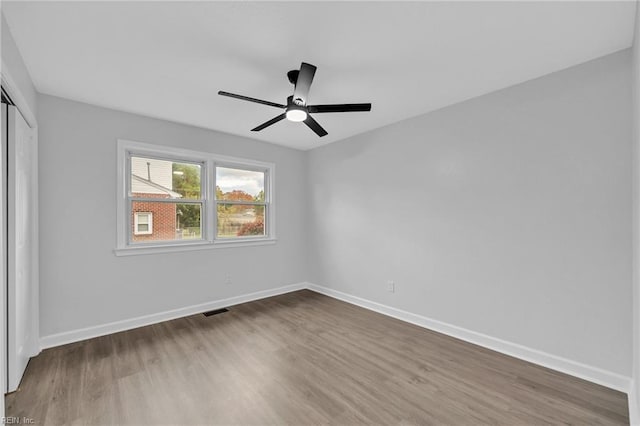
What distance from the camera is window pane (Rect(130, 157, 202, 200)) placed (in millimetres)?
3547

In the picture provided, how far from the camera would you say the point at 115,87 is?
2.73m

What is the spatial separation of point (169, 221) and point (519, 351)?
4.15m

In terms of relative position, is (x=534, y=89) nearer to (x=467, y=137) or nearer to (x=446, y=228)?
(x=467, y=137)

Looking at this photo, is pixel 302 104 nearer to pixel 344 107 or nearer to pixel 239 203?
pixel 344 107

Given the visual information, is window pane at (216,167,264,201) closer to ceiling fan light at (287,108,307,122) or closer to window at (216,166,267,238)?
window at (216,166,267,238)

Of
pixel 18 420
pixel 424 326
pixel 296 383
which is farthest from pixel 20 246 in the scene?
pixel 424 326

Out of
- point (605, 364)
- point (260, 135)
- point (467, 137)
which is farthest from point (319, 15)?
point (605, 364)

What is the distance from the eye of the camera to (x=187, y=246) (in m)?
3.81

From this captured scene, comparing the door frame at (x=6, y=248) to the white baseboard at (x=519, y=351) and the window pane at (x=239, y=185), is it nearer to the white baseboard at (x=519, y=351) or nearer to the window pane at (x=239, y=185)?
the window pane at (x=239, y=185)

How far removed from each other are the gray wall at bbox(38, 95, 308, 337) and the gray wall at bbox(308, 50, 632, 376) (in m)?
2.44

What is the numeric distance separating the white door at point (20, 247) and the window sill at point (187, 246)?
0.78m

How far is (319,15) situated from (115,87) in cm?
215

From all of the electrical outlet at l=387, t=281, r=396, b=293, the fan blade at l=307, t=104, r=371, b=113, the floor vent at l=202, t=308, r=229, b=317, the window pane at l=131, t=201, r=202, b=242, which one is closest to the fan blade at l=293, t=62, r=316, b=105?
the fan blade at l=307, t=104, r=371, b=113

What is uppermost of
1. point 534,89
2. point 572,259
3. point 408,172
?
point 534,89
